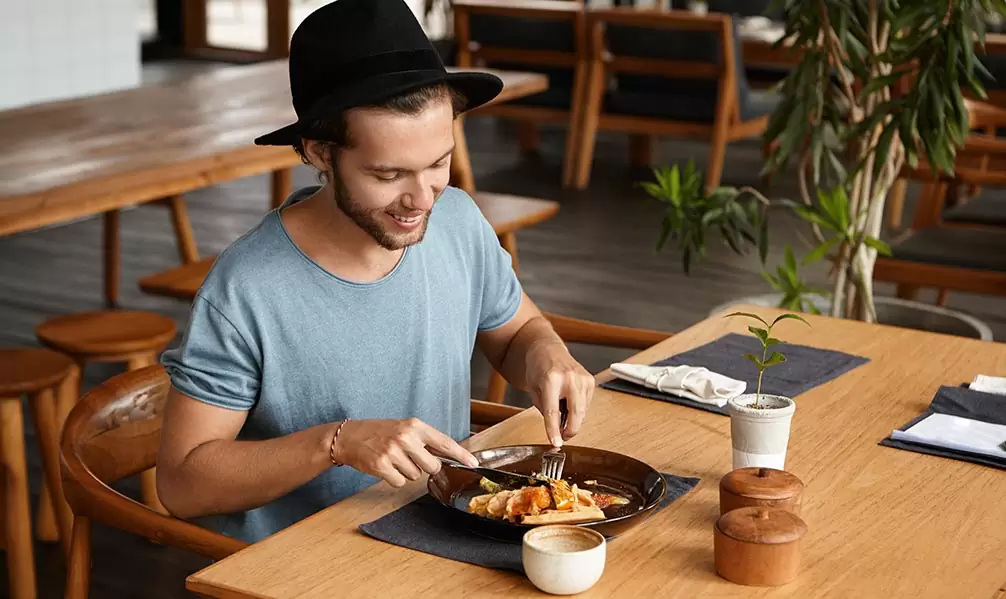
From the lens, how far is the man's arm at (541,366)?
6.12 ft

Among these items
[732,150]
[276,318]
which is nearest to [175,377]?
[276,318]

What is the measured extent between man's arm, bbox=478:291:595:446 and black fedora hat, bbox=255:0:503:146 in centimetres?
43

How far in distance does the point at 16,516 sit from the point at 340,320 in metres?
1.42

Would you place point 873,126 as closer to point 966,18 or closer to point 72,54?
point 966,18

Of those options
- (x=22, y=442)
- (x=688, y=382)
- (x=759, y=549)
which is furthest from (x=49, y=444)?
(x=759, y=549)

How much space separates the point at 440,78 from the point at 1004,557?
0.86 m

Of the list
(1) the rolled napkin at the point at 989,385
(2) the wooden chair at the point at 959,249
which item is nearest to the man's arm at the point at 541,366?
(1) the rolled napkin at the point at 989,385

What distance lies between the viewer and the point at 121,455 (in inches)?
78.8

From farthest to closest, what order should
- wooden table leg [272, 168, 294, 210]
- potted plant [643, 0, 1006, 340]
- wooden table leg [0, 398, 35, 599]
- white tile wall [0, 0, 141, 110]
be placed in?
white tile wall [0, 0, 141, 110]
wooden table leg [272, 168, 294, 210]
potted plant [643, 0, 1006, 340]
wooden table leg [0, 398, 35, 599]

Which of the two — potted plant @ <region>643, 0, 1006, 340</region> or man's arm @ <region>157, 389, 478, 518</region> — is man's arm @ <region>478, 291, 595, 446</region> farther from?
potted plant @ <region>643, 0, 1006, 340</region>

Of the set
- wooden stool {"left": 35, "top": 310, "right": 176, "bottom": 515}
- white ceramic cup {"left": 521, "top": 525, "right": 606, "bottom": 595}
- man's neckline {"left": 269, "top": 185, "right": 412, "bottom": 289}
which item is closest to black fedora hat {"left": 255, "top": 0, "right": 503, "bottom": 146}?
man's neckline {"left": 269, "top": 185, "right": 412, "bottom": 289}

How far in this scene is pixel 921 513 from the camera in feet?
5.41

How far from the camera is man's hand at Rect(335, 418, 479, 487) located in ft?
5.16

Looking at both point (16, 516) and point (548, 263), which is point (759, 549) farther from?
point (548, 263)
